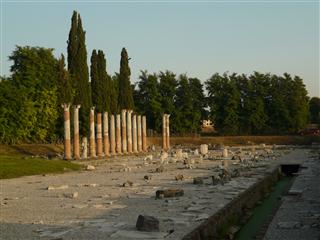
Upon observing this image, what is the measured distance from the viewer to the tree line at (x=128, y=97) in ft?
171

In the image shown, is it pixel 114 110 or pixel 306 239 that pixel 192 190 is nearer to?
pixel 306 239

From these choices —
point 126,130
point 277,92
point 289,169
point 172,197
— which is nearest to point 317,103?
point 277,92

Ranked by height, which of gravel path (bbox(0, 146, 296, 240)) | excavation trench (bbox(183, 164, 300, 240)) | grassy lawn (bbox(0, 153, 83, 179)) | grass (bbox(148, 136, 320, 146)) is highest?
grass (bbox(148, 136, 320, 146))

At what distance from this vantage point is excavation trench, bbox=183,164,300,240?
40.4 feet

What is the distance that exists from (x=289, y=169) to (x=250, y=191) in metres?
15.5

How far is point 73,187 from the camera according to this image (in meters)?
22.3

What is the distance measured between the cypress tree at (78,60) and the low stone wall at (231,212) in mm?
27307

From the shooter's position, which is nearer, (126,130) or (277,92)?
(126,130)

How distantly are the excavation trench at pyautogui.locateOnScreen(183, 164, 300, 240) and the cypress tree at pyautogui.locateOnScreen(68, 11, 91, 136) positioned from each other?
87.8 feet

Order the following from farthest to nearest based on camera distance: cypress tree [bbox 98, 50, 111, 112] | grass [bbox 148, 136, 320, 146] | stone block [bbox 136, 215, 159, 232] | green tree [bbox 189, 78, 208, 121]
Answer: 1. green tree [bbox 189, 78, 208, 121]
2. grass [bbox 148, 136, 320, 146]
3. cypress tree [bbox 98, 50, 111, 112]
4. stone block [bbox 136, 215, 159, 232]

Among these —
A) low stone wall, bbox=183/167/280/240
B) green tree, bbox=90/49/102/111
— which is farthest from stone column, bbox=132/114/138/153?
low stone wall, bbox=183/167/280/240

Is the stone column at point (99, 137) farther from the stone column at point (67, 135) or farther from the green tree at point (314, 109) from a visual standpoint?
the green tree at point (314, 109)

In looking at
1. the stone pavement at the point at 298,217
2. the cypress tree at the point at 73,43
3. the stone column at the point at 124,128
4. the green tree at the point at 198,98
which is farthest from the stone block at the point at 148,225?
the green tree at the point at 198,98

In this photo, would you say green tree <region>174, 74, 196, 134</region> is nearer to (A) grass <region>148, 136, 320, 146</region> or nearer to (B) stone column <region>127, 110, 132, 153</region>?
(A) grass <region>148, 136, 320, 146</region>
